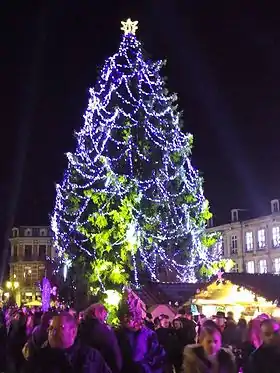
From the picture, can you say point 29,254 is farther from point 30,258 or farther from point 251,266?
point 251,266

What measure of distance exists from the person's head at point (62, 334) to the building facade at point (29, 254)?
3536 inches

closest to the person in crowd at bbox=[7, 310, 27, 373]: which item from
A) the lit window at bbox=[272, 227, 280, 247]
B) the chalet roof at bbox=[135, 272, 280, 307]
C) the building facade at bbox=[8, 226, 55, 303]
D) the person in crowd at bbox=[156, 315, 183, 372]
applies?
the person in crowd at bbox=[156, 315, 183, 372]

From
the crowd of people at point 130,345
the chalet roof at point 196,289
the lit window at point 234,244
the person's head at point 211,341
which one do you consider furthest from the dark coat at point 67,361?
the lit window at point 234,244

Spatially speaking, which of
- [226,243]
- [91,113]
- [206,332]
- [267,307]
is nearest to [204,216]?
[91,113]

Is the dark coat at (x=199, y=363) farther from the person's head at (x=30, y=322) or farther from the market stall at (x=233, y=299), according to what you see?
the market stall at (x=233, y=299)

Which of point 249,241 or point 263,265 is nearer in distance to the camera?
point 263,265

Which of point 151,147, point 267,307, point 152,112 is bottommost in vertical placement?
point 267,307

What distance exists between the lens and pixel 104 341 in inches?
243

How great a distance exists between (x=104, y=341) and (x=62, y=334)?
191cm

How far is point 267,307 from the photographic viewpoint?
1841cm

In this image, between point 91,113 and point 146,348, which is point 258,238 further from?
point 146,348

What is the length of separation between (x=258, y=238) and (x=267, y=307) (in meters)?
37.7

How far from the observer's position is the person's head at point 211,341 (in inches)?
190

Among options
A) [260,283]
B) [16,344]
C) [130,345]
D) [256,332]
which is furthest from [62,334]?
[260,283]
